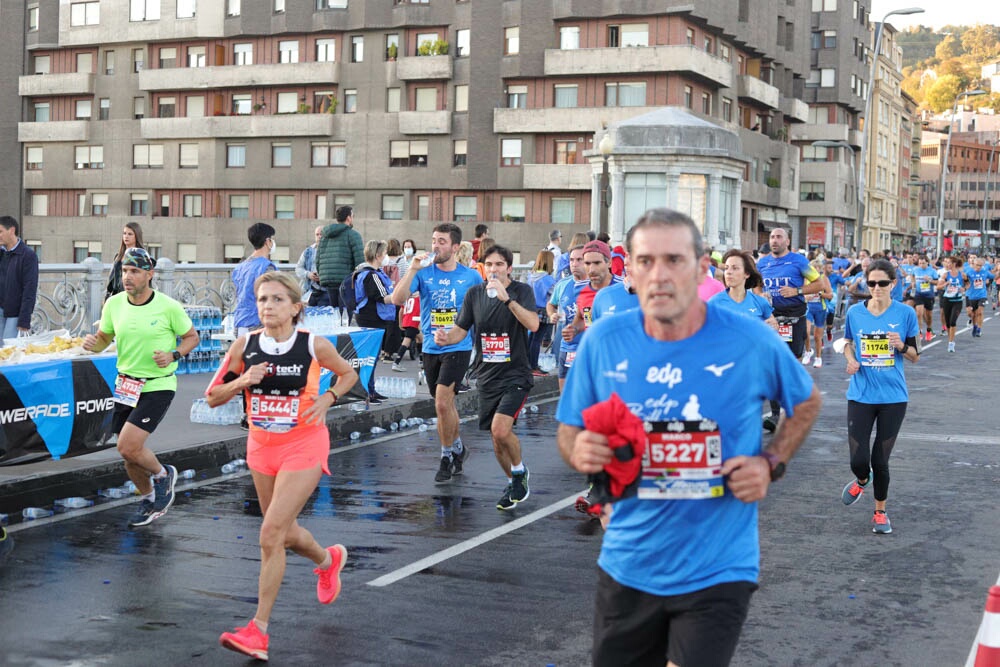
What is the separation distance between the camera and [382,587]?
732cm

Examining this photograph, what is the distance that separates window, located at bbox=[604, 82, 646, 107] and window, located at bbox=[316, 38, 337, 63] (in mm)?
13471

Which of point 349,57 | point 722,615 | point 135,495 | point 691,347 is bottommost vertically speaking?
point 135,495

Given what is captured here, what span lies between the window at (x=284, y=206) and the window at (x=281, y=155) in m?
1.61

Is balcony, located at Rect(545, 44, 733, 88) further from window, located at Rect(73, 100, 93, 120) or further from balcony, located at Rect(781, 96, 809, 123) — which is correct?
window, located at Rect(73, 100, 93, 120)

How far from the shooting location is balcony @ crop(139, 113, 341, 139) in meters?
62.7

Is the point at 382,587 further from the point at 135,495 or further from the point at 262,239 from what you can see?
the point at 262,239

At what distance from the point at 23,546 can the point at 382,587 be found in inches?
102

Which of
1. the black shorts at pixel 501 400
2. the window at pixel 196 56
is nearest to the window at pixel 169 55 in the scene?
the window at pixel 196 56

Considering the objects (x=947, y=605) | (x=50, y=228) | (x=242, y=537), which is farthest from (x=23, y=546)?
(x=50, y=228)

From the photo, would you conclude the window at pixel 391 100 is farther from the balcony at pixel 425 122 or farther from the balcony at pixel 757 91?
the balcony at pixel 757 91

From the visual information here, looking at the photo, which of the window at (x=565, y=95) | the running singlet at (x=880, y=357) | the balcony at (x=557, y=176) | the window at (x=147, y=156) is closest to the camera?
the running singlet at (x=880, y=357)

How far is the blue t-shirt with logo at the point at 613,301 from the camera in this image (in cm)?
904

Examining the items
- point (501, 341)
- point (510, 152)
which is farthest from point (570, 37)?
point (501, 341)

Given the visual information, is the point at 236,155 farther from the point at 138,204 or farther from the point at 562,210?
the point at 562,210
